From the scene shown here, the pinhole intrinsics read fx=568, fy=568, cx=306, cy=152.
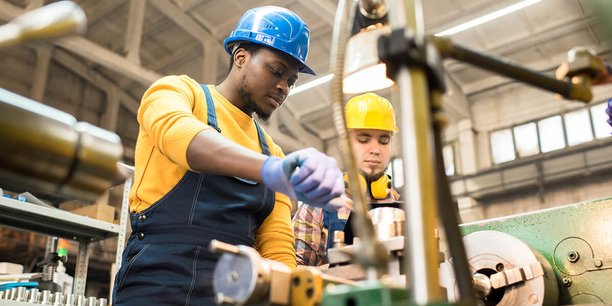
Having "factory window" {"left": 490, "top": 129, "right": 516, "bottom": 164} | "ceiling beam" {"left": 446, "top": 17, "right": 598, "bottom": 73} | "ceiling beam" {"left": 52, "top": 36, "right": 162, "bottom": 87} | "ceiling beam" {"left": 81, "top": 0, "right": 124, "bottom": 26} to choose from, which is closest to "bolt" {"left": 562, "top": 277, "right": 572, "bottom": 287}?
"ceiling beam" {"left": 446, "top": 17, "right": 598, "bottom": 73}

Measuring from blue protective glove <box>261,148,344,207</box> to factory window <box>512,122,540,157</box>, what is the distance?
599 centimetres

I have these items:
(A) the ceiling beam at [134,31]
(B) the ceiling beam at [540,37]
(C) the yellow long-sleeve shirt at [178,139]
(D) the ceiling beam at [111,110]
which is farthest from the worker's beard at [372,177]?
(D) the ceiling beam at [111,110]

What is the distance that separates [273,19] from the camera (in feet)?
4.84

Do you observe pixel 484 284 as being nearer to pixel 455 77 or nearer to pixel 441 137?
pixel 441 137

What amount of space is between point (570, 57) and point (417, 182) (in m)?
0.34

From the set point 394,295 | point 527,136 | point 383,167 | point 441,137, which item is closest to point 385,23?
point 441,137

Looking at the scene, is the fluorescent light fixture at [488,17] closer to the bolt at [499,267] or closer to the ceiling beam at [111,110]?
the bolt at [499,267]

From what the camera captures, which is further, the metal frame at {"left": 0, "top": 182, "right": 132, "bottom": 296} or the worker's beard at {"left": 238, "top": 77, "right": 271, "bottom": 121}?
the metal frame at {"left": 0, "top": 182, "right": 132, "bottom": 296}

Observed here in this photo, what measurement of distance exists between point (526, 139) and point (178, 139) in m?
6.06

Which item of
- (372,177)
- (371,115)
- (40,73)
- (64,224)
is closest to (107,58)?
(40,73)

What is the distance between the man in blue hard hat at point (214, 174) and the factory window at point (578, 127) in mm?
5352

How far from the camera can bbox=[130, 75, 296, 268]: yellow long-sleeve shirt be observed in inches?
39.1

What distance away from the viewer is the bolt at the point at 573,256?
1.36 meters

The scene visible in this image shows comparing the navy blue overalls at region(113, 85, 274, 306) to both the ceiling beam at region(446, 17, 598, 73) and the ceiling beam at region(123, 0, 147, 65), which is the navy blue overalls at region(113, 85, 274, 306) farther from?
the ceiling beam at region(123, 0, 147, 65)
